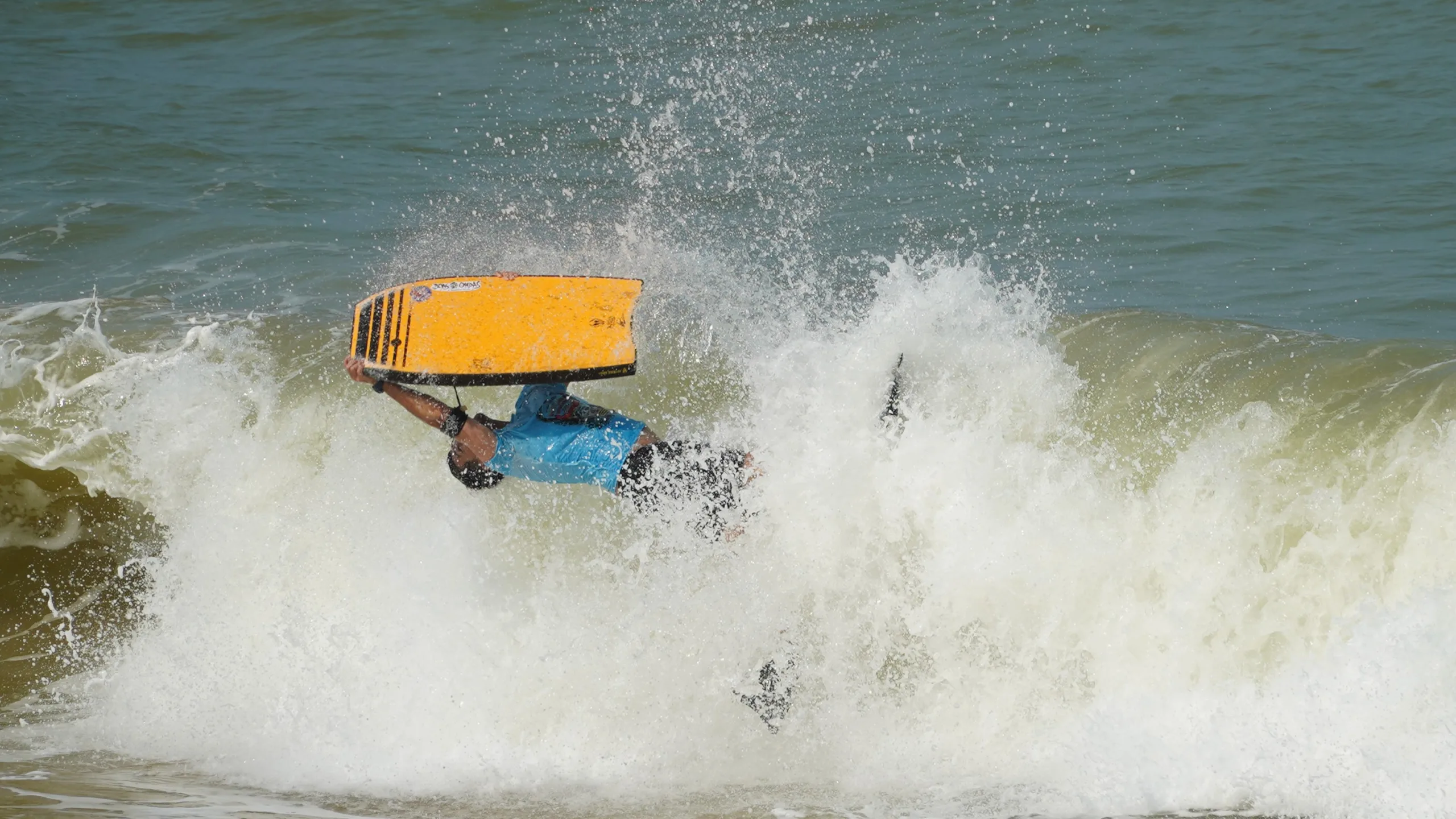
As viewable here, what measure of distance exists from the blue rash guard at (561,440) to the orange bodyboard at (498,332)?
0.17m

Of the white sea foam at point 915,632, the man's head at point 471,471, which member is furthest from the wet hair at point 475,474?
the white sea foam at point 915,632

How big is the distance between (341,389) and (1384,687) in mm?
5129

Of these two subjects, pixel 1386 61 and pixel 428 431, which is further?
pixel 1386 61

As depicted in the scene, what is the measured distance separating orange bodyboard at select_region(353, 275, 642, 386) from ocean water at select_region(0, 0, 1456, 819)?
2.27ft

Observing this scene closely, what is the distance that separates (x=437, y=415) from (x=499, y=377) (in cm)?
34

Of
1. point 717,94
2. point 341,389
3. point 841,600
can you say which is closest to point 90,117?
point 717,94

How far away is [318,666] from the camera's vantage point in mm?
5945

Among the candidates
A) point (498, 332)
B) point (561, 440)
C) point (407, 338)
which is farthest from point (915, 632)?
point (407, 338)

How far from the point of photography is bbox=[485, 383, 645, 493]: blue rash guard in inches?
216

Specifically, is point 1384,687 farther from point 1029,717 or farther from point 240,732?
point 240,732

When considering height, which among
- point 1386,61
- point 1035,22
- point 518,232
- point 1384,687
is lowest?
point 1384,687

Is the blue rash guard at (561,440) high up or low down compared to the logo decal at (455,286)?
down

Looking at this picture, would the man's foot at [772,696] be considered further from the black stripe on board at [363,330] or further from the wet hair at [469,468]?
the black stripe on board at [363,330]

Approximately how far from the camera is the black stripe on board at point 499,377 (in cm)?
541
